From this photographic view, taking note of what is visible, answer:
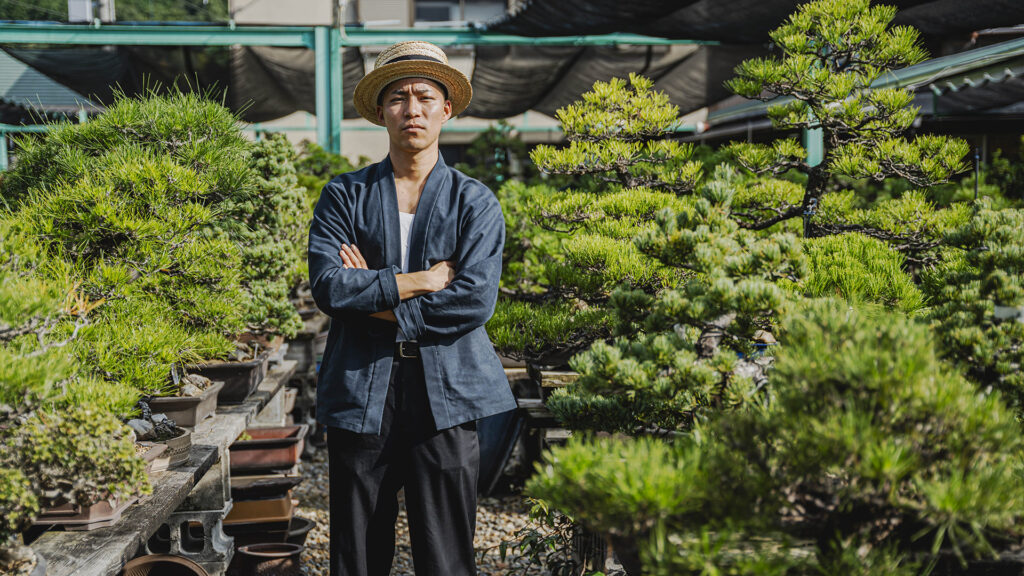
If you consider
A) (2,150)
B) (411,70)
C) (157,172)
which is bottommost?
(157,172)

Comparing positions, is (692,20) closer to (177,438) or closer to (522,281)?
(522,281)

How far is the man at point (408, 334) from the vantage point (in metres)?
1.90

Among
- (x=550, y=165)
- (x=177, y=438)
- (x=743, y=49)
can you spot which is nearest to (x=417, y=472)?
(x=177, y=438)

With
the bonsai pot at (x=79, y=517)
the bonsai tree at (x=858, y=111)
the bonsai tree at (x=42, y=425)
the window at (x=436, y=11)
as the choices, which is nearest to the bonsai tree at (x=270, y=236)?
the bonsai pot at (x=79, y=517)

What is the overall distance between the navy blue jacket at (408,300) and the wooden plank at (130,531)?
1.36ft

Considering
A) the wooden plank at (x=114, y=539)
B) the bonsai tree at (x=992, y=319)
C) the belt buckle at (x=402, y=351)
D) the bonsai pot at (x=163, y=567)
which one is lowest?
the bonsai pot at (x=163, y=567)

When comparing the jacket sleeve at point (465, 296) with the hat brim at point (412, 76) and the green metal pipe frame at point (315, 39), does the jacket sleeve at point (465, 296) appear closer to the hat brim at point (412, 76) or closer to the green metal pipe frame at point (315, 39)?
the hat brim at point (412, 76)

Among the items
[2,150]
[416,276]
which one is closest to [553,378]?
[416,276]

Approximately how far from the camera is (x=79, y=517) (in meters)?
1.77

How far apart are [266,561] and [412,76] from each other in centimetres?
175

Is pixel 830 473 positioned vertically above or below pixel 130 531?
above

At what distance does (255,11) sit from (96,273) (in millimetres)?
10503

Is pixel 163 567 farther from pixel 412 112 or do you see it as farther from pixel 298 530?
pixel 412 112

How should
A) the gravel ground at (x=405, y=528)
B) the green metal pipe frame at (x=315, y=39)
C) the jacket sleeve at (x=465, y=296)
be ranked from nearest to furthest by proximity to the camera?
the jacket sleeve at (x=465, y=296) < the gravel ground at (x=405, y=528) < the green metal pipe frame at (x=315, y=39)
